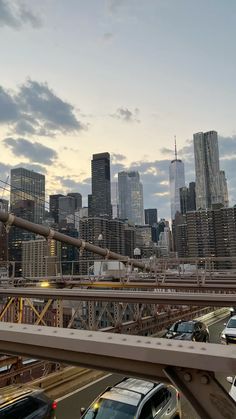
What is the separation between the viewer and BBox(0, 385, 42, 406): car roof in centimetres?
730

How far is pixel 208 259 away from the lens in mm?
19031

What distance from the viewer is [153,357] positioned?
206 cm

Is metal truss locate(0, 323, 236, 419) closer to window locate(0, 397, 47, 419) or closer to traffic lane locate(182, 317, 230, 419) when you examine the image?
traffic lane locate(182, 317, 230, 419)

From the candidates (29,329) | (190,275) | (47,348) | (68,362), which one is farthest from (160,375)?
(190,275)

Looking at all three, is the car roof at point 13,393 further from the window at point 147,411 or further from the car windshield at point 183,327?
the car windshield at point 183,327

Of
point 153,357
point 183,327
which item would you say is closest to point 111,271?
point 183,327

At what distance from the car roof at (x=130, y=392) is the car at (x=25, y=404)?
126 centimetres

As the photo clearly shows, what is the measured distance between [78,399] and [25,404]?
11.1 feet

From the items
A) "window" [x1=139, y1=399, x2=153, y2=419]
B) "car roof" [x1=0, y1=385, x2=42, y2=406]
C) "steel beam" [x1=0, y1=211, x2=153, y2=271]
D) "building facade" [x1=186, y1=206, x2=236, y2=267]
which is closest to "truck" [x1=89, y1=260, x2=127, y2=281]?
"steel beam" [x1=0, y1=211, x2=153, y2=271]

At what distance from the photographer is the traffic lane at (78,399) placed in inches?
361

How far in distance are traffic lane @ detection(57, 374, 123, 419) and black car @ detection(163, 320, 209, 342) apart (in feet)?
19.0

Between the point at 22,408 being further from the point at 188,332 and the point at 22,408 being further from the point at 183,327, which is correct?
the point at 183,327

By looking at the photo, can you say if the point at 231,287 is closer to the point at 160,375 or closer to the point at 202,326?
the point at 202,326

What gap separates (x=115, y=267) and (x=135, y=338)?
2340cm
